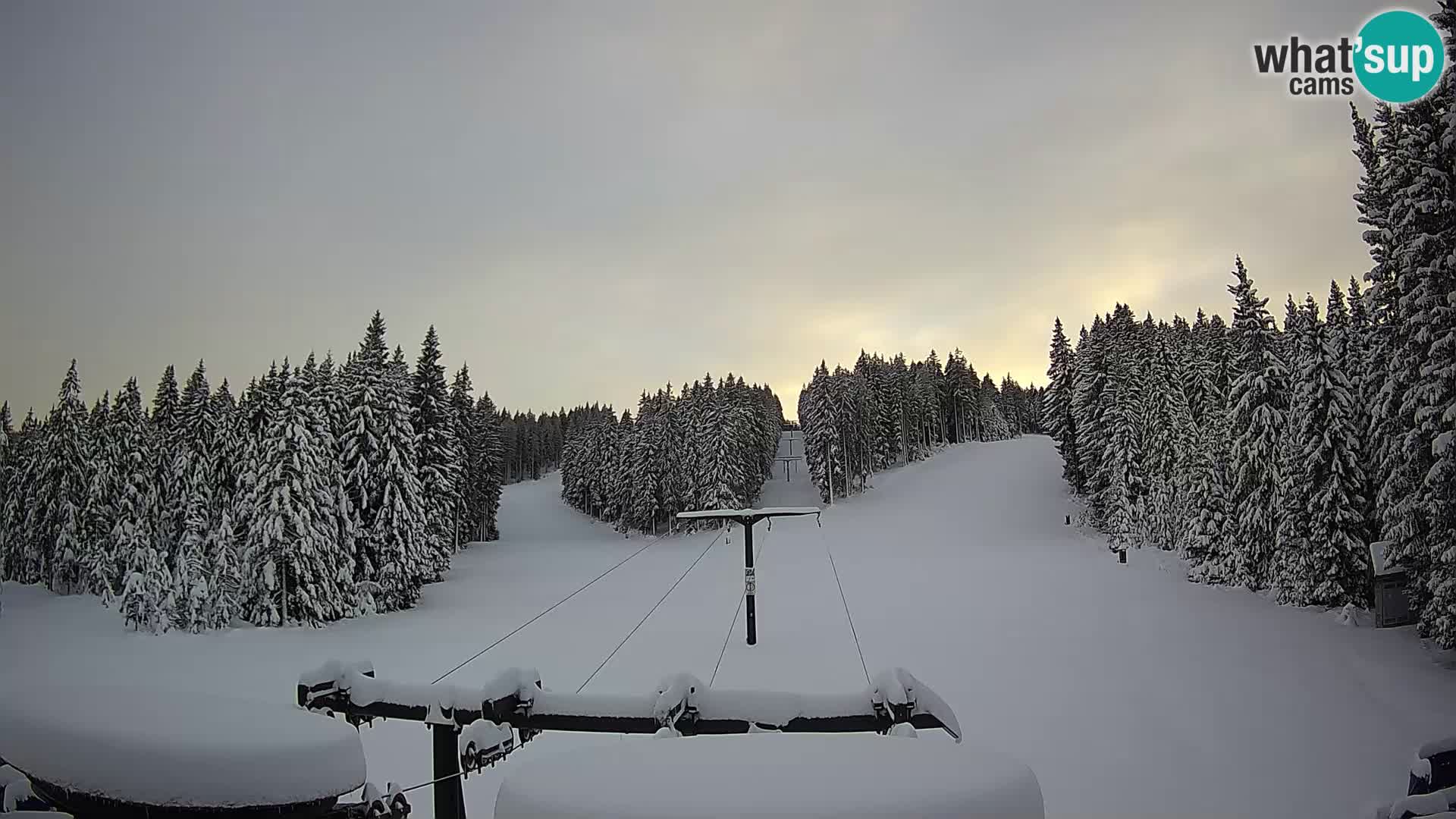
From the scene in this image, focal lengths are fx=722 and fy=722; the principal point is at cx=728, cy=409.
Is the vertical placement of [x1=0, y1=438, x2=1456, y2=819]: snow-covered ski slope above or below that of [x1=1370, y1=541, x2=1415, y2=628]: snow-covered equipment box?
below

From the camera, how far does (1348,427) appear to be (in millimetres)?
21156

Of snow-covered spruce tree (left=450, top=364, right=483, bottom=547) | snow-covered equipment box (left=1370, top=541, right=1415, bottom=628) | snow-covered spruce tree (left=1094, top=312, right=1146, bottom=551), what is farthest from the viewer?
snow-covered spruce tree (left=450, top=364, right=483, bottom=547)

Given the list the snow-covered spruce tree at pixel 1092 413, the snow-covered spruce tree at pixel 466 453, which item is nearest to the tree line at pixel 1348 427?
the snow-covered spruce tree at pixel 1092 413

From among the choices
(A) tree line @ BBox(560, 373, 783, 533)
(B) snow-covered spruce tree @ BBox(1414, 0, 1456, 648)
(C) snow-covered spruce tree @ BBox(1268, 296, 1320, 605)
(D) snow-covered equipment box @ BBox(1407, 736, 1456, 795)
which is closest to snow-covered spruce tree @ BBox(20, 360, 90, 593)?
(D) snow-covered equipment box @ BBox(1407, 736, 1456, 795)

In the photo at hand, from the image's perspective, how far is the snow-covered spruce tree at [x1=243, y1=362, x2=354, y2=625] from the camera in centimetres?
2775

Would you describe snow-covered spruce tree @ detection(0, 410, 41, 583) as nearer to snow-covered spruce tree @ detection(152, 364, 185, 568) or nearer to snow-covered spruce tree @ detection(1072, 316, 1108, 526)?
snow-covered spruce tree @ detection(152, 364, 185, 568)

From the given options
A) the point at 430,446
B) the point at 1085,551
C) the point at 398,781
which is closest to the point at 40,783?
the point at 398,781

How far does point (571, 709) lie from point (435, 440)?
125 ft


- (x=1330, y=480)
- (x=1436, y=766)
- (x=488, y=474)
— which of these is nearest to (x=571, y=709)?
(x=1436, y=766)

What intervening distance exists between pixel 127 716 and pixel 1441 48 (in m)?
21.1

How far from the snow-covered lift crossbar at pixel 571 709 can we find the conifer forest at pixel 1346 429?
15596 mm

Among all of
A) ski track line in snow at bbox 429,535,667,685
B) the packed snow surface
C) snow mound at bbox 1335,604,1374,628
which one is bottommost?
ski track line in snow at bbox 429,535,667,685

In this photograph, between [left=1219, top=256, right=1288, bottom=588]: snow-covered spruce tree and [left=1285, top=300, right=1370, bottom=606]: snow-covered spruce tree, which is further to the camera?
[left=1219, top=256, right=1288, bottom=588]: snow-covered spruce tree

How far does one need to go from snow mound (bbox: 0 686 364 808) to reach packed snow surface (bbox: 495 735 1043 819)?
126cm
